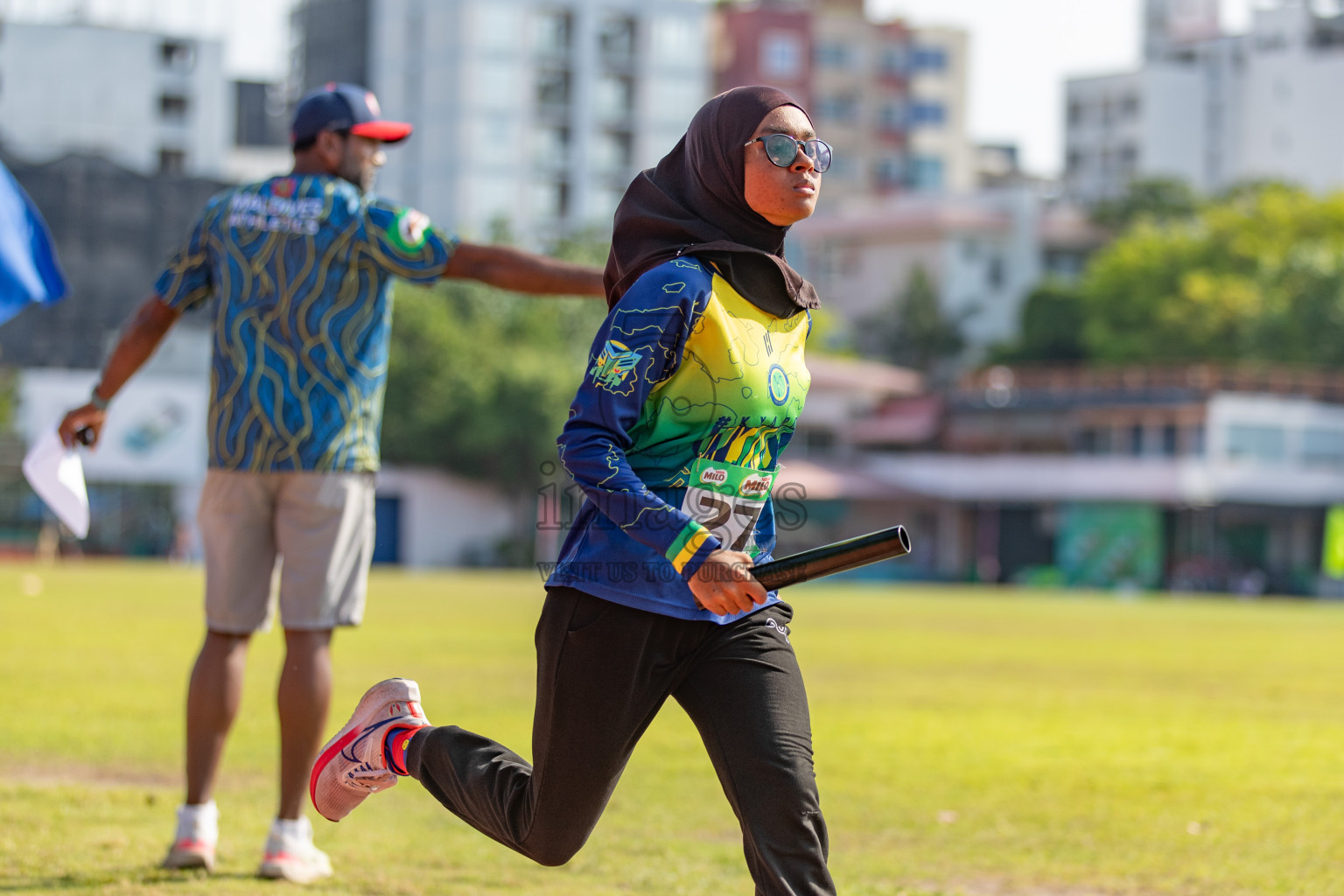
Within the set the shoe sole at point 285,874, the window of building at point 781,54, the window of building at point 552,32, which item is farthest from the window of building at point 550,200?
the shoe sole at point 285,874

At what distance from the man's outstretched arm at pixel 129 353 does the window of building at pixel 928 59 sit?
106177mm

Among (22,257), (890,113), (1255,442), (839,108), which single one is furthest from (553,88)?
(22,257)

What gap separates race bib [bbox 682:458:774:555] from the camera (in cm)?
389

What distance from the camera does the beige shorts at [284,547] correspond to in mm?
5520

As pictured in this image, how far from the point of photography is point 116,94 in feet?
257

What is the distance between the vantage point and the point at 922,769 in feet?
28.1

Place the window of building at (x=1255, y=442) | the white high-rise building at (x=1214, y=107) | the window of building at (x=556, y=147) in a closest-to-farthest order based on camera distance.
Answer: the window of building at (x=1255, y=442) < the window of building at (x=556, y=147) < the white high-rise building at (x=1214, y=107)

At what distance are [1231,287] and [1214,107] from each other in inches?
1672

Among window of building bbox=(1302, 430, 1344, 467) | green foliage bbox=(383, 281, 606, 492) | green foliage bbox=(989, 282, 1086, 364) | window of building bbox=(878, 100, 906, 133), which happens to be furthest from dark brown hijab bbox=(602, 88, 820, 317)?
window of building bbox=(878, 100, 906, 133)

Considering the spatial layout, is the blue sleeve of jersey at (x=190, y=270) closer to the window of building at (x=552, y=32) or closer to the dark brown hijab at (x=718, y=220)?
the dark brown hijab at (x=718, y=220)

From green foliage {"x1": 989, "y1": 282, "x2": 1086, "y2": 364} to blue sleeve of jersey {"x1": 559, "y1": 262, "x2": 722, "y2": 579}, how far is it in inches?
3050

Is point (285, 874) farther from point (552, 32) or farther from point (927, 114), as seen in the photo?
point (927, 114)

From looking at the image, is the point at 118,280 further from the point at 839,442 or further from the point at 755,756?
the point at 755,756

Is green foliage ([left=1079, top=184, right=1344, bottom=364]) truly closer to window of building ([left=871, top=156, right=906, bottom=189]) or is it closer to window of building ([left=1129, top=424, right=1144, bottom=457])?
window of building ([left=1129, top=424, right=1144, bottom=457])
